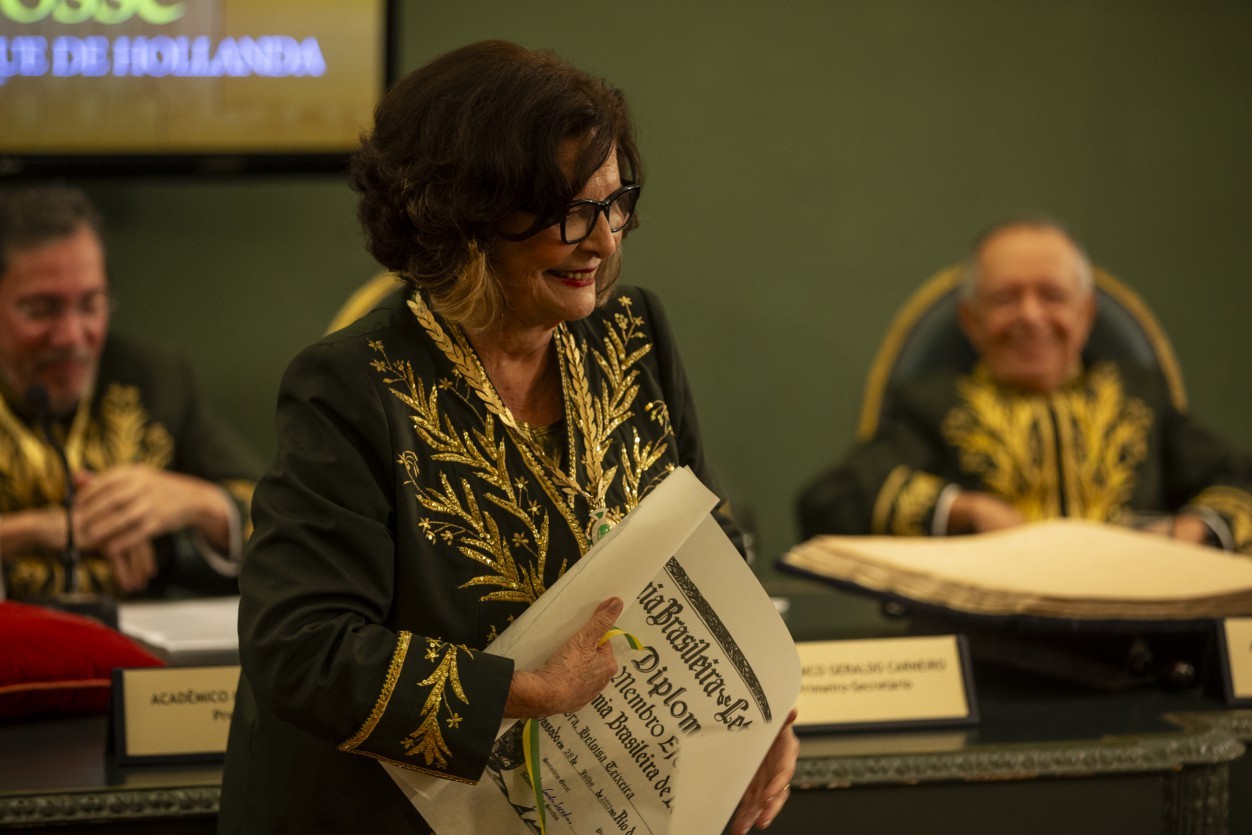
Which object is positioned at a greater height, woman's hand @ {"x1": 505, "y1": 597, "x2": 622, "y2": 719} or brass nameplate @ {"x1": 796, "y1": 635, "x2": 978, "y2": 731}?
woman's hand @ {"x1": 505, "y1": 597, "x2": 622, "y2": 719}

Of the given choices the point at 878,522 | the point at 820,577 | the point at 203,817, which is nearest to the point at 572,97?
the point at 203,817

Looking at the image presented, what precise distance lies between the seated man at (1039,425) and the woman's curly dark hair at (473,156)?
1808 mm

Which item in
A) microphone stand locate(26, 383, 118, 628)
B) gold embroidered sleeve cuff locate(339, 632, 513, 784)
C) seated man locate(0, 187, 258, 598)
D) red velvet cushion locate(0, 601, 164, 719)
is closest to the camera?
gold embroidered sleeve cuff locate(339, 632, 513, 784)

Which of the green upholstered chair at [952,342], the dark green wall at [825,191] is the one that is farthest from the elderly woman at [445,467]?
the dark green wall at [825,191]

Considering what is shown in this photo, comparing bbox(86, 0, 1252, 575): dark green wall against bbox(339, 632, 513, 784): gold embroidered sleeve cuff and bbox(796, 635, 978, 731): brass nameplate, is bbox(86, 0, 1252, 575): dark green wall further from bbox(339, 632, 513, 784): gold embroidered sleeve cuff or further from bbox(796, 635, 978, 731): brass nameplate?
bbox(339, 632, 513, 784): gold embroidered sleeve cuff

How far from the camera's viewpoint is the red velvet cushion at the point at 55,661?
156cm

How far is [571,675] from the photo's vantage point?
112cm

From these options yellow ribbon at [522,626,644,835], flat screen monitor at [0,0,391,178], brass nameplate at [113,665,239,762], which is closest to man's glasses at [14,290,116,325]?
flat screen monitor at [0,0,391,178]

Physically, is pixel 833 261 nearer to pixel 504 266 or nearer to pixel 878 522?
pixel 878 522

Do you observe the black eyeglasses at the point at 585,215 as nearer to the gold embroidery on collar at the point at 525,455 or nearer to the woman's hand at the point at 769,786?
the gold embroidery on collar at the point at 525,455

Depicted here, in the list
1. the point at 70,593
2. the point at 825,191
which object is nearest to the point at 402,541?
the point at 70,593

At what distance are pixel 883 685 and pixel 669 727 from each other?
497 millimetres

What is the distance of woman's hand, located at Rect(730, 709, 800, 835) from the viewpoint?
1.26 meters

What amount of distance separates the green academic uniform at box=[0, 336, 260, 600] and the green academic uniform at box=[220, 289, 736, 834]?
1476 millimetres
